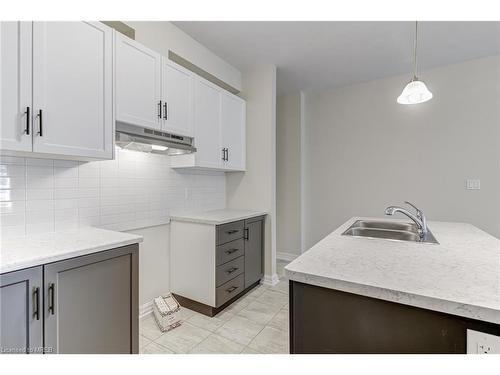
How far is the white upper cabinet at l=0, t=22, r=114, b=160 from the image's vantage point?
46.2 inches

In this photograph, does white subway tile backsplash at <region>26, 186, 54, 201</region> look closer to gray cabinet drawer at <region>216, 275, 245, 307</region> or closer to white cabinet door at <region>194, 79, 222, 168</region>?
white cabinet door at <region>194, 79, 222, 168</region>

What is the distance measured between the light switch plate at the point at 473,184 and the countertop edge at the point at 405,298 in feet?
9.86

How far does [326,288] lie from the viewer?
2.91 feet

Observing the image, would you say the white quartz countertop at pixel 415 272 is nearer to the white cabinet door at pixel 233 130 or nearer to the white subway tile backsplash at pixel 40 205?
the white subway tile backsplash at pixel 40 205

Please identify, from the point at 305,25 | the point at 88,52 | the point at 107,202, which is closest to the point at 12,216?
the point at 107,202

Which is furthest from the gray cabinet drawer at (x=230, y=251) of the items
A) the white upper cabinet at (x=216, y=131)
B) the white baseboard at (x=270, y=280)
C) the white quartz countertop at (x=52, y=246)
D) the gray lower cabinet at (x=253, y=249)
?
the white quartz countertop at (x=52, y=246)

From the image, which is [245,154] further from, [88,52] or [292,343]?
[292,343]

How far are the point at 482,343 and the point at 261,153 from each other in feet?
8.27

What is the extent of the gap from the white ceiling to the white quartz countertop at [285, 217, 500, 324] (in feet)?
6.68

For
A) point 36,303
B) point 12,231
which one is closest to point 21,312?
point 36,303

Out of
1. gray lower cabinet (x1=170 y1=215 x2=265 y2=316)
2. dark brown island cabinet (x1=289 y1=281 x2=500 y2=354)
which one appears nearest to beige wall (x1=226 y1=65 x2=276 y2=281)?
gray lower cabinet (x1=170 y1=215 x2=265 y2=316)

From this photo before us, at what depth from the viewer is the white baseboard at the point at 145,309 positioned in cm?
213

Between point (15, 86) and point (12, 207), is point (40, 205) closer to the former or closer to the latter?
point (12, 207)
